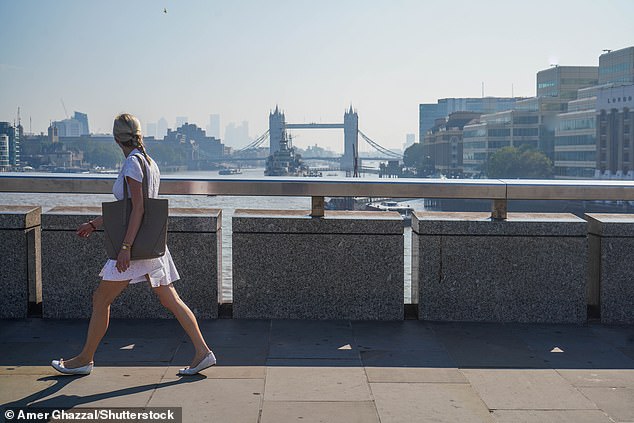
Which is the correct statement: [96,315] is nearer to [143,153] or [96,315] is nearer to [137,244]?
[137,244]

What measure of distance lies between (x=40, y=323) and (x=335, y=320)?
2.01 metres

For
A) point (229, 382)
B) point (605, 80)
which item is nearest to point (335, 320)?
point (229, 382)

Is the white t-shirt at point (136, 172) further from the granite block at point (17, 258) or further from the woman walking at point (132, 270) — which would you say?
the granite block at point (17, 258)

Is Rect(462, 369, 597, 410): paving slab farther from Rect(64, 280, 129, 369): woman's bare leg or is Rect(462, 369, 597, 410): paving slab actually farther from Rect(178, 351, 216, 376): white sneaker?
Rect(64, 280, 129, 369): woman's bare leg

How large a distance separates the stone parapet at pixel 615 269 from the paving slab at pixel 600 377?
1.28m

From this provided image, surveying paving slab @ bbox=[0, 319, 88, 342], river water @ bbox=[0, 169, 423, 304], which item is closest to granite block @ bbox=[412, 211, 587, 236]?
paving slab @ bbox=[0, 319, 88, 342]

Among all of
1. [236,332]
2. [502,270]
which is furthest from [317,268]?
[502,270]

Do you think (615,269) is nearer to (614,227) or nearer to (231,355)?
(614,227)

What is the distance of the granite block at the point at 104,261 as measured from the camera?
5.94 meters

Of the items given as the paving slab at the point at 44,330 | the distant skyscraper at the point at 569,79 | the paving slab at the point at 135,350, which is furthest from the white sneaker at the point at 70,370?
the distant skyscraper at the point at 569,79

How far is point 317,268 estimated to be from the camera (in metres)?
5.98

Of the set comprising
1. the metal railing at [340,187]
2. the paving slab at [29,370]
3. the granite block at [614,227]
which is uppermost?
the metal railing at [340,187]

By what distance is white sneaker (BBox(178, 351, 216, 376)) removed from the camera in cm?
455

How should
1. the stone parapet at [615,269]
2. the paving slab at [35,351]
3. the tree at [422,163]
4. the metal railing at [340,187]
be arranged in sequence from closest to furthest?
the paving slab at [35,351], the metal railing at [340,187], the stone parapet at [615,269], the tree at [422,163]
